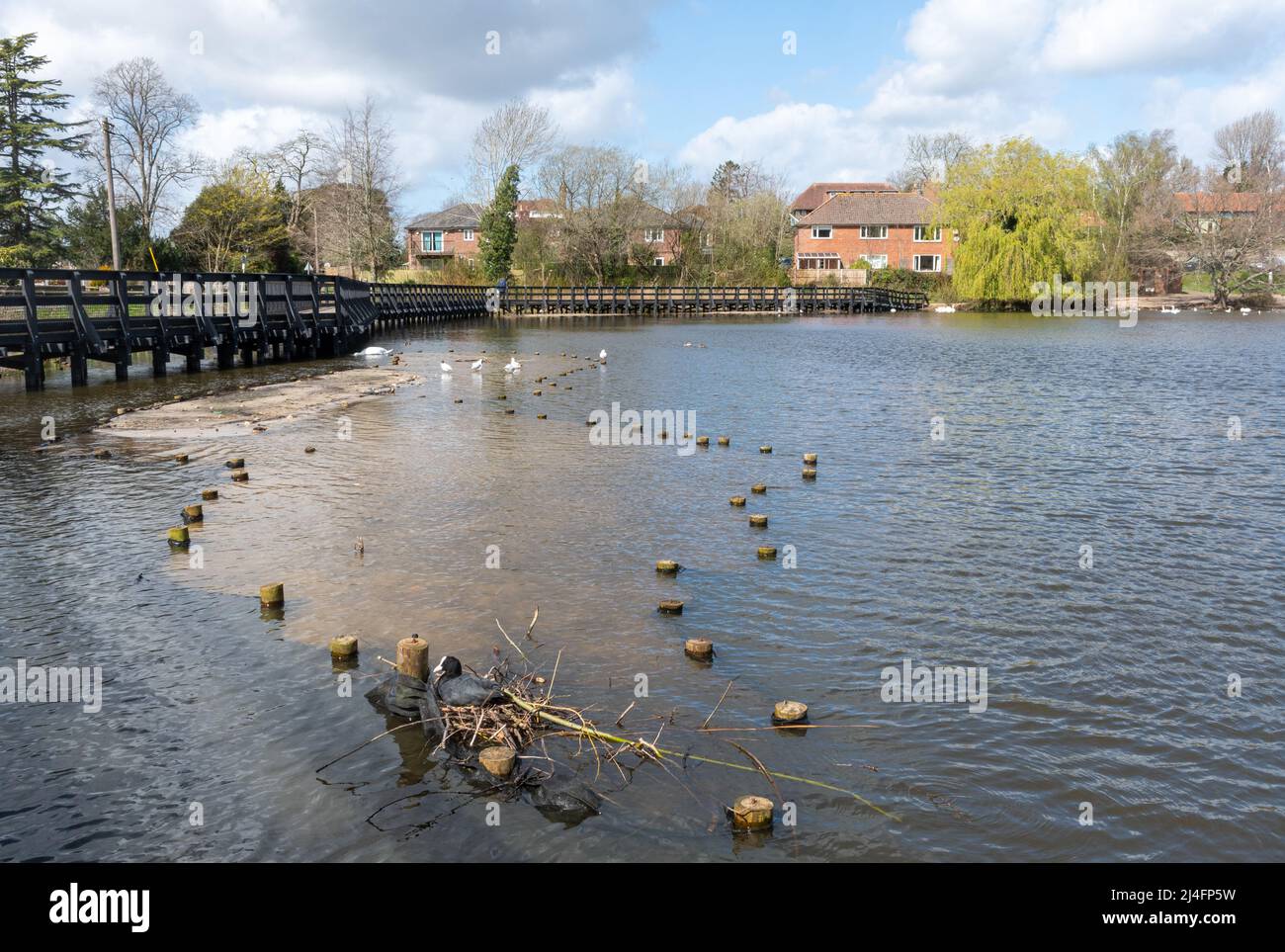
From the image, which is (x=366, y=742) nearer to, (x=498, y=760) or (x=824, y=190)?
(x=498, y=760)

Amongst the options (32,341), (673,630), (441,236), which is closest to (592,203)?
(441,236)

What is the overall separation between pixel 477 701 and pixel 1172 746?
170 inches

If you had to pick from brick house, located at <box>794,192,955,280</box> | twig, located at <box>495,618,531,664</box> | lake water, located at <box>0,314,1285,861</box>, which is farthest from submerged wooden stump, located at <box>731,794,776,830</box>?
brick house, located at <box>794,192,955,280</box>

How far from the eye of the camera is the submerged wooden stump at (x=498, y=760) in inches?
213

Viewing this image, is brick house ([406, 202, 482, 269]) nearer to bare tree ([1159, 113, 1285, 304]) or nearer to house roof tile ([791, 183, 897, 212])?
house roof tile ([791, 183, 897, 212])

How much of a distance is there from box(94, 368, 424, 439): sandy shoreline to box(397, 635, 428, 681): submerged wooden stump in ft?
38.4

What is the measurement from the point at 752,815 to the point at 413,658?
2.34m

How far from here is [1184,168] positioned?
8494 centimetres

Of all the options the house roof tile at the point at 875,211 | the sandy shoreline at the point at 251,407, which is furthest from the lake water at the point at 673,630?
the house roof tile at the point at 875,211

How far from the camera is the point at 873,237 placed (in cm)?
8944

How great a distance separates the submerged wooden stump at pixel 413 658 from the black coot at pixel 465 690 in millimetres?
112
